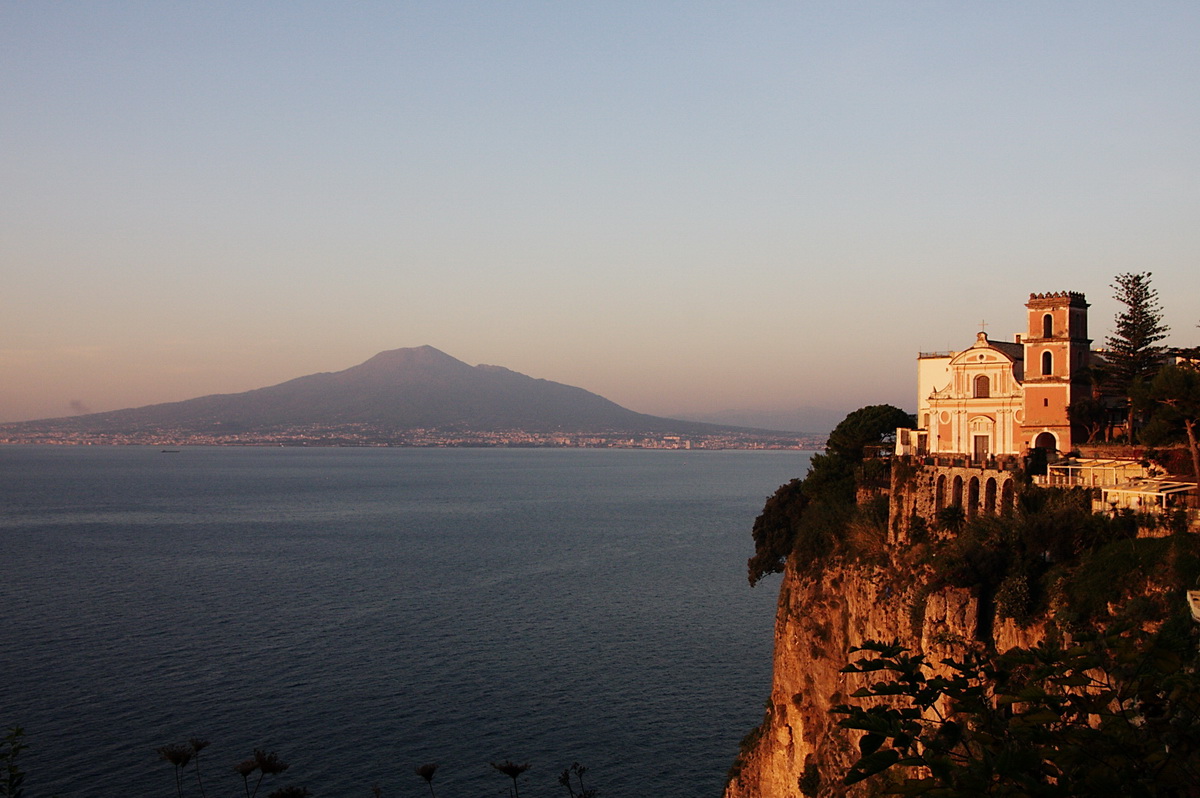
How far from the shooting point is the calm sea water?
3931 cm

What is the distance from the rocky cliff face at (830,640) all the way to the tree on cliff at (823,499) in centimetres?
198

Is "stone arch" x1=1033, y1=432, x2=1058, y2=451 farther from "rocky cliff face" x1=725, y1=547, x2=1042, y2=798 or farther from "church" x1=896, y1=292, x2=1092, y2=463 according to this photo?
"rocky cliff face" x1=725, y1=547, x2=1042, y2=798

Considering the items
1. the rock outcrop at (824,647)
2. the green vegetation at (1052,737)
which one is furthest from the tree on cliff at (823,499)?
the green vegetation at (1052,737)

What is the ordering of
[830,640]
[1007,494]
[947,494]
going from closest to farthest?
[1007,494] < [947,494] < [830,640]

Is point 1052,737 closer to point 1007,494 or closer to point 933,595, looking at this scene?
point 933,595

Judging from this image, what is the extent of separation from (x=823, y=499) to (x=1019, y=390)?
10.7m

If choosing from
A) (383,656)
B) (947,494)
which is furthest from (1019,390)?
(383,656)

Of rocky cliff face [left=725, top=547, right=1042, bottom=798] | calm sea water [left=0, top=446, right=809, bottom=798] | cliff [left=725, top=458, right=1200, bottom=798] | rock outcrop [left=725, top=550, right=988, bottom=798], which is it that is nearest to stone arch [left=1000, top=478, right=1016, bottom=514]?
cliff [left=725, top=458, right=1200, bottom=798]

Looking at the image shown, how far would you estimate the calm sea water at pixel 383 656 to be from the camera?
3931 centimetres

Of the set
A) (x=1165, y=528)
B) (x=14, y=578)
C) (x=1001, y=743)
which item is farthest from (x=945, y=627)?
(x=14, y=578)

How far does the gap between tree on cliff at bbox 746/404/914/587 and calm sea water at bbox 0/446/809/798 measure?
687cm

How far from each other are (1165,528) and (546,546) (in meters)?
74.4

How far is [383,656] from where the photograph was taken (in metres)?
54.0

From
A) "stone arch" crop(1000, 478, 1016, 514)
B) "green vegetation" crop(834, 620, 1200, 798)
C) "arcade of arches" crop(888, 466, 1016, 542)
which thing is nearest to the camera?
"green vegetation" crop(834, 620, 1200, 798)
